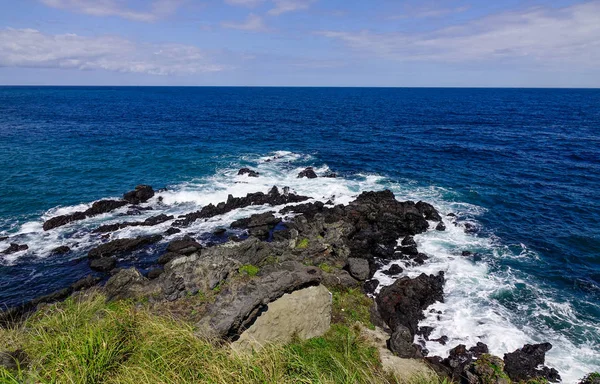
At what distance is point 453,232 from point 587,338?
15.3 meters

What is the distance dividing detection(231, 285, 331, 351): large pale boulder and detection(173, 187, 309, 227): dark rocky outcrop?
2352 cm

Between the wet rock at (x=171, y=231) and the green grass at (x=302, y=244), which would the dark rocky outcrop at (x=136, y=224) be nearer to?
the wet rock at (x=171, y=231)

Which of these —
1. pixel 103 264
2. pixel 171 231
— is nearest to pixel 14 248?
pixel 103 264

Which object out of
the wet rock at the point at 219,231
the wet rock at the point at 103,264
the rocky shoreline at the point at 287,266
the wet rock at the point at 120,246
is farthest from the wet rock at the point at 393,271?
the wet rock at the point at 103,264

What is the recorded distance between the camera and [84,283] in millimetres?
27203

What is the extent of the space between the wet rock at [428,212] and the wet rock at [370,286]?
1473 centimetres

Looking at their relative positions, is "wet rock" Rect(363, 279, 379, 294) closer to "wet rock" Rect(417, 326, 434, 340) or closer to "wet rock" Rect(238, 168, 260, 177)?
"wet rock" Rect(417, 326, 434, 340)

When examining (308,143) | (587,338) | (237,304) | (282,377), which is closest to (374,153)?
(308,143)

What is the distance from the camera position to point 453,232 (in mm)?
36375

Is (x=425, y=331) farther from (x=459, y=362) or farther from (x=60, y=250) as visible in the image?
(x=60, y=250)

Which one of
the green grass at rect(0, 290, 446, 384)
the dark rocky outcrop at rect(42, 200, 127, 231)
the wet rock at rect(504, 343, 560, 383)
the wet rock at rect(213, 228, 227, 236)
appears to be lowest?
the wet rock at rect(504, 343, 560, 383)

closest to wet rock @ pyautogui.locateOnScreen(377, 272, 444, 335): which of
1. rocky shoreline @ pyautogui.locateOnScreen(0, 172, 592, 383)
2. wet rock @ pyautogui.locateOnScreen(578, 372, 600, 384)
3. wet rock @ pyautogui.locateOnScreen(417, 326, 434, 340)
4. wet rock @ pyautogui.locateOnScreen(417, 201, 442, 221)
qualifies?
rocky shoreline @ pyautogui.locateOnScreen(0, 172, 592, 383)

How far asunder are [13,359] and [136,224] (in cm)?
3232

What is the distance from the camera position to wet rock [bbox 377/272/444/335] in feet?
75.6
